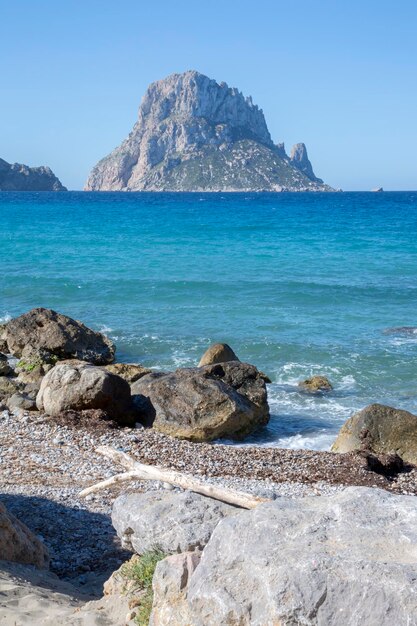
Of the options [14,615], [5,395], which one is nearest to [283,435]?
[5,395]

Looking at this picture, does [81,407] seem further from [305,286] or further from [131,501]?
[305,286]

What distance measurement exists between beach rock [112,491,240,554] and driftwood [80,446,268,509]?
2.00ft

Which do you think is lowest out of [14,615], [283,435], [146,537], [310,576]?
[283,435]

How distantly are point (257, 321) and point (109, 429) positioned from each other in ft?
46.8

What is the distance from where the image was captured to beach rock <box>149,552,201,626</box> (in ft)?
18.7

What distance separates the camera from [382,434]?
1523 cm

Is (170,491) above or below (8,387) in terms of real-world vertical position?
above

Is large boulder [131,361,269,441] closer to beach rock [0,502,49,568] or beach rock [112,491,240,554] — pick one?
beach rock [0,502,49,568]

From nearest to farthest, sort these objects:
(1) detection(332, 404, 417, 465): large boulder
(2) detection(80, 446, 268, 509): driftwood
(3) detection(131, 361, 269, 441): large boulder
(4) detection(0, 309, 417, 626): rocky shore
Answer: (4) detection(0, 309, 417, 626): rocky shore < (2) detection(80, 446, 268, 509): driftwood < (1) detection(332, 404, 417, 465): large boulder < (3) detection(131, 361, 269, 441): large boulder

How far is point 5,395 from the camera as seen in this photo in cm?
1830

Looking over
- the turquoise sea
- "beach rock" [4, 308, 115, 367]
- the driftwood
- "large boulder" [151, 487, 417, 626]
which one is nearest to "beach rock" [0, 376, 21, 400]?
"beach rock" [4, 308, 115, 367]

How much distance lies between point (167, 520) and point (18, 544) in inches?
88.2

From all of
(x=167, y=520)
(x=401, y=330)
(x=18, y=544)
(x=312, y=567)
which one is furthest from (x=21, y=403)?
(x=401, y=330)

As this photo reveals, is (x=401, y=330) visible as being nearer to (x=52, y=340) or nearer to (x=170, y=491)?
(x=52, y=340)
